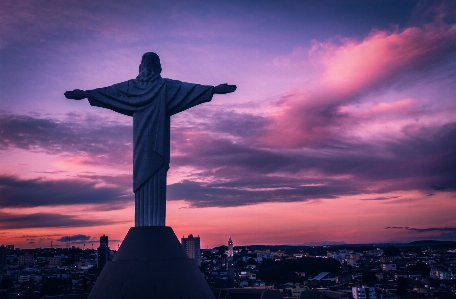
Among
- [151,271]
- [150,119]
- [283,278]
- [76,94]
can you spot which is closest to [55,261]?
[283,278]

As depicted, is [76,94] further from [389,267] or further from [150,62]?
[389,267]

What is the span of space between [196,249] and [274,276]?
492 inches

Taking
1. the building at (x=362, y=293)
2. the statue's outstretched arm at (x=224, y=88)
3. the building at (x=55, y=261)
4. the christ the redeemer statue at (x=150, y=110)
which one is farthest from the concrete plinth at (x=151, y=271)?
the building at (x=55, y=261)

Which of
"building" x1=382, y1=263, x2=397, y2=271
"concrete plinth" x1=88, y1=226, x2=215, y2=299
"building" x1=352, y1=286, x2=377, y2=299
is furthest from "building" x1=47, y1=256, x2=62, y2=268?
"concrete plinth" x1=88, y1=226, x2=215, y2=299

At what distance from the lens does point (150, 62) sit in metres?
16.0

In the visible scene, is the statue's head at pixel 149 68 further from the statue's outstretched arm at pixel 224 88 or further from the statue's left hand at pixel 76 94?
the statue's outstretched arm at pixel 224 88

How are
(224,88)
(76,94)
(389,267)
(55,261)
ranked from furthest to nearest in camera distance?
(55,261) → (389,267) → (76,94) → (224,88)

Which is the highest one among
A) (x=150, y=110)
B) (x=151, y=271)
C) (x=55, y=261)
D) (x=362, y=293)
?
(x=150, y=110)

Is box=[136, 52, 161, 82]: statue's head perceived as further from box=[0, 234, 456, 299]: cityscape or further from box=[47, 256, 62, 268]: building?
box=[47, 256, 62, 268]: building

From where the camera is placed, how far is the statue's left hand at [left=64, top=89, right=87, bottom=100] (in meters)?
16.1

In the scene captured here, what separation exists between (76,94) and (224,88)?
439 centimetres

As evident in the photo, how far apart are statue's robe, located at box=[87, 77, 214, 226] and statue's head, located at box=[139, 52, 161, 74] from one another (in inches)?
13.4

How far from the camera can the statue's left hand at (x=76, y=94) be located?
53.0ft

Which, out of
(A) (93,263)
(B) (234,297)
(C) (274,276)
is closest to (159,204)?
(B) (234,297)
